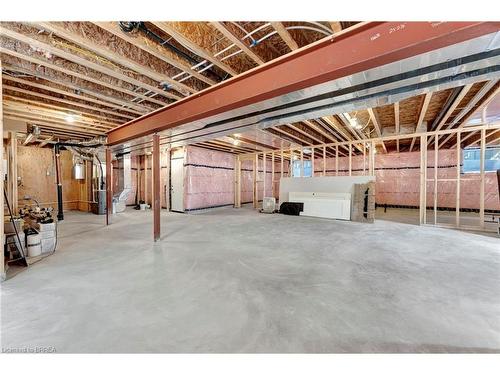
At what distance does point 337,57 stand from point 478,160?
9.68 meters

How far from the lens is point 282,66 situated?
6.77 feet

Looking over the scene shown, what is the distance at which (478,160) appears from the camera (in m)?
7.51

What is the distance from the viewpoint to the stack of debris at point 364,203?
547cm

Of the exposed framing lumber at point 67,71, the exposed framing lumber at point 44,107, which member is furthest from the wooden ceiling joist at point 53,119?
the exposed framing lumber at point 67,71

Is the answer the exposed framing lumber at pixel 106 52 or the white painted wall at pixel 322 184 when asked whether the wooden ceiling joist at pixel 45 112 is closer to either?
the exposed framing lumber at pixel 106 52

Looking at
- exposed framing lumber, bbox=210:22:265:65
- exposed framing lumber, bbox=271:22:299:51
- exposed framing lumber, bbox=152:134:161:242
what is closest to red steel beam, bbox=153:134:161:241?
exposed framing lumber, bbox=152:134:161:242

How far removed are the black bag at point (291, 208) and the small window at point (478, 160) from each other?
6.49 meters

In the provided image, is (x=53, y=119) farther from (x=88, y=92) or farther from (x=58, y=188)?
(x=58, y=188)

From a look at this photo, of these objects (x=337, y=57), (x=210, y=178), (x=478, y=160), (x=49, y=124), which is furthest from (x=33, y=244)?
(x=478, y=160)

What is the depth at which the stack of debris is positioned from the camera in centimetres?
547

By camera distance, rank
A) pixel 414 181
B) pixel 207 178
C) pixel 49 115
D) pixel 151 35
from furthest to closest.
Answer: pixel 414 181 → pixel 207 178 → pixel 49 115 → pixel 151 35
